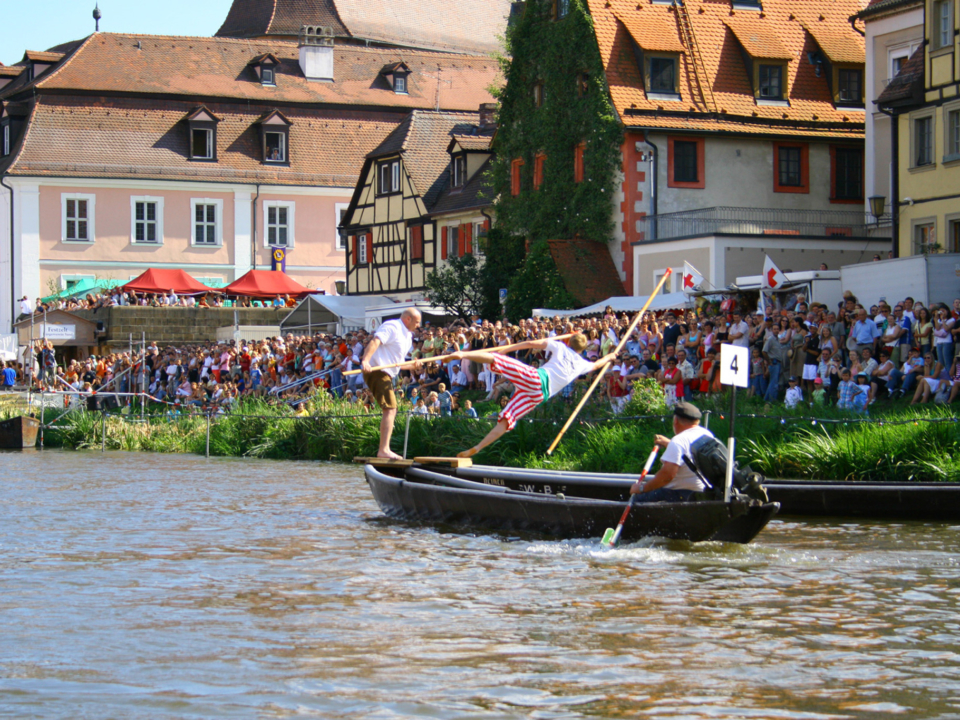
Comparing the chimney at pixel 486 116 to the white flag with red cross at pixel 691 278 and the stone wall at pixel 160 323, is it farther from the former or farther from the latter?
the white flag with red cross at pixel 691 278

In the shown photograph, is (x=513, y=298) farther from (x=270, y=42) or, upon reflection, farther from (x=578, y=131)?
(x=270, y=42)

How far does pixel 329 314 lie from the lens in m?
47.0

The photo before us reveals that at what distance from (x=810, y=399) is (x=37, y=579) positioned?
44.7ft

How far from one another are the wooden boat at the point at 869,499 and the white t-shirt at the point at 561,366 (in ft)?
8.84

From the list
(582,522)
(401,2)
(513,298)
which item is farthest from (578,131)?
(401,2)

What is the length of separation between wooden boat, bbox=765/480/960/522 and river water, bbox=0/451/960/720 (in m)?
0.24

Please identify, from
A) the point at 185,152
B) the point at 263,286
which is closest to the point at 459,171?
the point at 263,286

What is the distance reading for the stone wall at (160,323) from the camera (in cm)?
4897

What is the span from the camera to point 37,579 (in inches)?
493

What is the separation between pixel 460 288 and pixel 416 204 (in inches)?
433

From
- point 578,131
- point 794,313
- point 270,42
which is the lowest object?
A: point 794,313

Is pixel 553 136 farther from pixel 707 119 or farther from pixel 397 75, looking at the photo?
pixel 397 75

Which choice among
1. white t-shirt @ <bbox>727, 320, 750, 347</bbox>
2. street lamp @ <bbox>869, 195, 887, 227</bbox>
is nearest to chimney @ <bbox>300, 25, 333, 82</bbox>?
street lamp @ <bbox>869, 195, 887, 227</bbox>

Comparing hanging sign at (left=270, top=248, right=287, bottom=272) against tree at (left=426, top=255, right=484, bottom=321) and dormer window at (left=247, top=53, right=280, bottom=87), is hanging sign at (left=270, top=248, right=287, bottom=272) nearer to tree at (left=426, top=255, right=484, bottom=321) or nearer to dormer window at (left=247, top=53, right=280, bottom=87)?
dormer window at (left=247, top=53, right=280, bottom=87)
